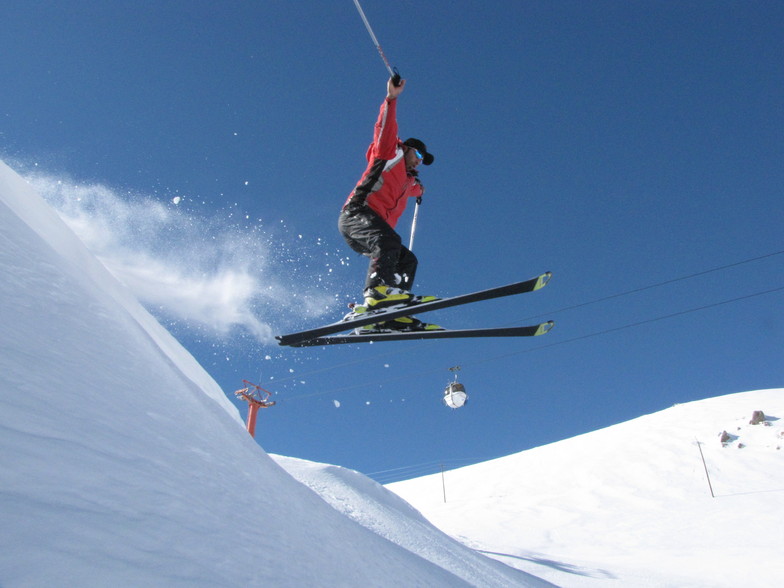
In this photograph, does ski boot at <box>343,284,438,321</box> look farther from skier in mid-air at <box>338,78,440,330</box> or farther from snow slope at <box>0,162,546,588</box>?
snow slope at <box>0,162,546,588</box>

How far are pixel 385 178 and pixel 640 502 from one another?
2386cm

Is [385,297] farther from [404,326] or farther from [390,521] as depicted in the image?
[390,521]

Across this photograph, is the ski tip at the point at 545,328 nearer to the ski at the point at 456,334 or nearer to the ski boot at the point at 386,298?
the ski at the point at 456,334

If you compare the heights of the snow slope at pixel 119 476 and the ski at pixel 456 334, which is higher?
the ski at pixel 456 334

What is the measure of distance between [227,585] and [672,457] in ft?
109

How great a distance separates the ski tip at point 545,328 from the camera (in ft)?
17.0

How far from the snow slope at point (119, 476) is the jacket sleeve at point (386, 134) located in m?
2.95

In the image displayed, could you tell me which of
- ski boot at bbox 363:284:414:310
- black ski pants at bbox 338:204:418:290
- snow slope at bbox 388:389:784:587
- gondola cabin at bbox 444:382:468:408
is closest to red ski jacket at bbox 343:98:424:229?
black ski pants at bbox 338:204:418:290

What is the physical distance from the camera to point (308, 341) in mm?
5684

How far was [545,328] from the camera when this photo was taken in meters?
5.23

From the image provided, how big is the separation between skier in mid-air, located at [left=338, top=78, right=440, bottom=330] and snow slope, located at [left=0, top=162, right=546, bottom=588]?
8.37 feet

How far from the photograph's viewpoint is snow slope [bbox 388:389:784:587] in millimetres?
10797

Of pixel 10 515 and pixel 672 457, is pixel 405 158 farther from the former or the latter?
pixel 672 457

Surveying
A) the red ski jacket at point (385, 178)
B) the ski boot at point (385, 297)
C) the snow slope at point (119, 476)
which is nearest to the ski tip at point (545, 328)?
the ski boot at point (385, 297)
